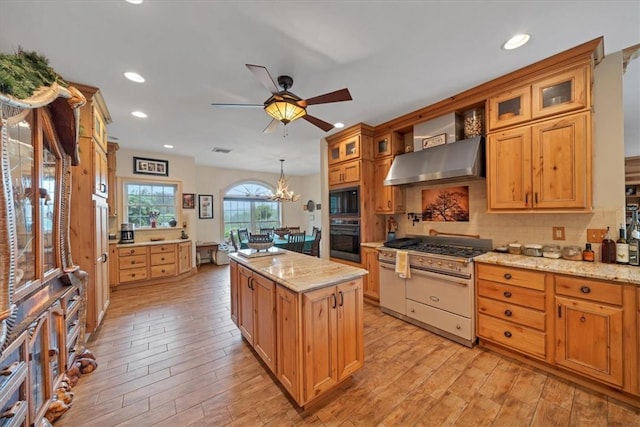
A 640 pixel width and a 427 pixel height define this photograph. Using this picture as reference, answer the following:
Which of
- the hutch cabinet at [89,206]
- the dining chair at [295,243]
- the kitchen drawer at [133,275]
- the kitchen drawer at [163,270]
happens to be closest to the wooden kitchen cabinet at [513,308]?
the dining chair at [295,243]

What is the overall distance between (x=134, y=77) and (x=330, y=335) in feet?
9.83

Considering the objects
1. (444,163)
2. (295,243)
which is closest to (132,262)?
(295,243)

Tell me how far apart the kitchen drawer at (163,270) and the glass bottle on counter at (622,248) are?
6.39m

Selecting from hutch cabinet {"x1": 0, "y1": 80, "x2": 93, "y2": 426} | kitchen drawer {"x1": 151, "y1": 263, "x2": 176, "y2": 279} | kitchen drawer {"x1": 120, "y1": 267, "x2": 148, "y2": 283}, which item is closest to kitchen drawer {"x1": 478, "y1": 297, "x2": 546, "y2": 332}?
hutch cabinet {"x1": 0, "y1": 80, "x2": 93, "y2": 426}

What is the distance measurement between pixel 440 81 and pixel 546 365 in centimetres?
281

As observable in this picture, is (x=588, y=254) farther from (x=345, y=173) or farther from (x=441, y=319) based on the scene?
(x=345, y=173)

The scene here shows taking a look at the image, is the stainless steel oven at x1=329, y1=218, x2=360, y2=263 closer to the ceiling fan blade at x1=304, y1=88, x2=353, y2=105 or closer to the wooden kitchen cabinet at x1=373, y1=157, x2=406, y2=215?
the wooden kitchen cabinet at x1=373, y1=157, x2=406, y2=215

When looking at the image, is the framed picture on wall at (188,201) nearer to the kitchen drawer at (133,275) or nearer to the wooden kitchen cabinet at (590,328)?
the kitchen drawer at (133,275)

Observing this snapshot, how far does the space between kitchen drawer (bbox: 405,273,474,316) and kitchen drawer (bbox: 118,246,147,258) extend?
4.84 metres

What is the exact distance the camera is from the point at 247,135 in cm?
417

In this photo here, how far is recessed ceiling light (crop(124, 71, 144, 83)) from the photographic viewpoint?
2.32 metres

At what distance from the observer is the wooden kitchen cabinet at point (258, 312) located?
1.92 meters

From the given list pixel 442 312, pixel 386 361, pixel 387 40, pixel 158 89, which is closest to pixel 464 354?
pixel 442 312

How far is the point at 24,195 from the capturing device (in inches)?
54.6
